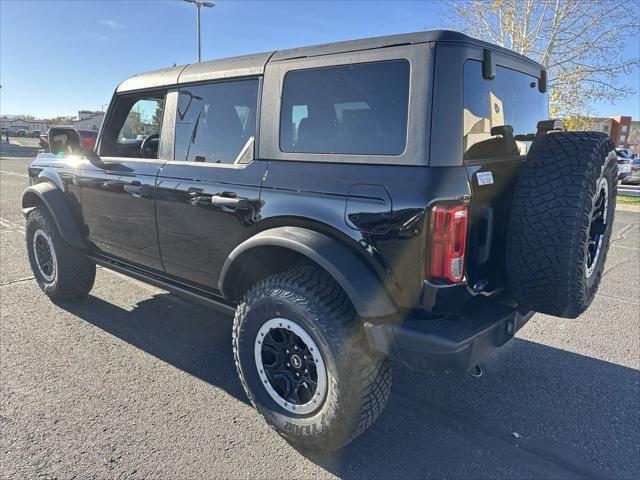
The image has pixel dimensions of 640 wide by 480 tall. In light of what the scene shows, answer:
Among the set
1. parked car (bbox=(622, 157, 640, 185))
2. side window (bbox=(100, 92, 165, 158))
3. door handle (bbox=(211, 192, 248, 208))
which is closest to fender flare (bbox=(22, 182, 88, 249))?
side window (bbox=(100, 92, 165, 158))

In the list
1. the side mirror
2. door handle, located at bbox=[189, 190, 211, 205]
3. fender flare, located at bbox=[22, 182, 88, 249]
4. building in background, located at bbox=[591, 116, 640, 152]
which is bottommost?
fender flare, located at bbox=[22, 182, 88, 249]

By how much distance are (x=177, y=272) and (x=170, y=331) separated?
32.9 inches

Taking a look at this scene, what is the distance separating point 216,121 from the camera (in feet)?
9.80

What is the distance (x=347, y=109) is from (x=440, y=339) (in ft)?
3.99

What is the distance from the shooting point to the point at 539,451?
2.43 meters

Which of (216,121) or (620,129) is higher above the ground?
(620,129)

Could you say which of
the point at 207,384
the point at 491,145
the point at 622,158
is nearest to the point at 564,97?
the point at 622,158

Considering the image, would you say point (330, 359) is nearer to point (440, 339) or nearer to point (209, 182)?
point (440, 339)

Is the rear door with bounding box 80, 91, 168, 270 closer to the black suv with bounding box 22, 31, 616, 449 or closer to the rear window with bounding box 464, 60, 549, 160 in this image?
the black suv with bounding box 22, 31, 616, 449

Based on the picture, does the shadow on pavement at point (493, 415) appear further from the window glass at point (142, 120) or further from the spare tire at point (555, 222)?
the window glass at point (142, 120)

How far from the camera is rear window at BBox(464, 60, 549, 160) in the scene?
2168mm

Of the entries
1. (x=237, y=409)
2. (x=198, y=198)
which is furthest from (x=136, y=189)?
(x=237, y=409)

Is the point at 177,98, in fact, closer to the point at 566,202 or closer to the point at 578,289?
the point at 566,202

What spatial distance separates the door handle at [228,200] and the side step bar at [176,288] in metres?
0.67
